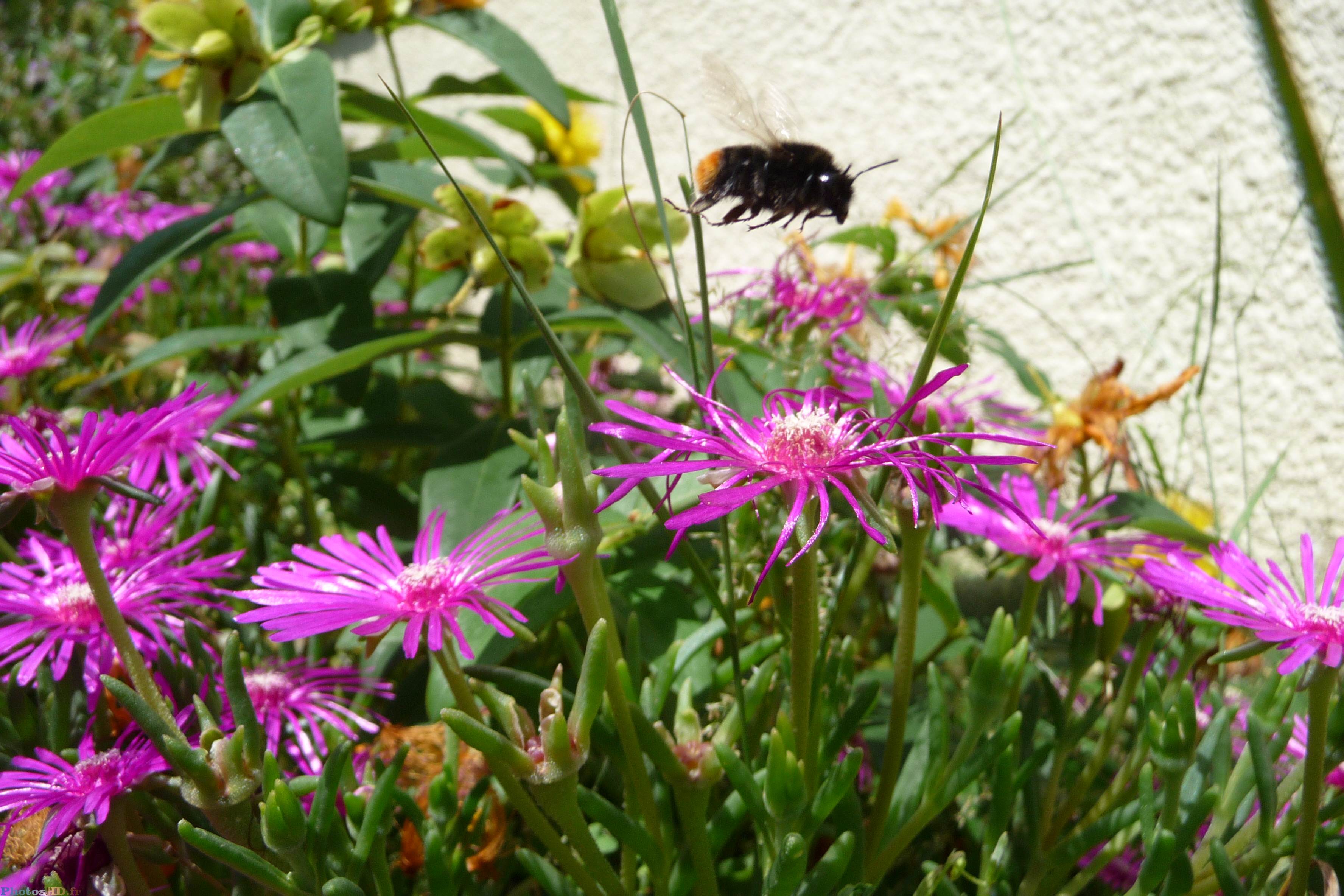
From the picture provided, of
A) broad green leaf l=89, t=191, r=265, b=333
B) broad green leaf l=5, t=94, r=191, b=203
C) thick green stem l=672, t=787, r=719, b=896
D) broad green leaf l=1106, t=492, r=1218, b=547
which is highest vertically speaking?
broad green leaf l=5, t=94, r=191, b=203

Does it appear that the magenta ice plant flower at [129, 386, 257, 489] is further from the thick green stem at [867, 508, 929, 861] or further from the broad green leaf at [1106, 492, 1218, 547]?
the broad green leaf at [1106, 492, 1218, 547]

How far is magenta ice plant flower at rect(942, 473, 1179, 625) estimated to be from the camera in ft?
1.42

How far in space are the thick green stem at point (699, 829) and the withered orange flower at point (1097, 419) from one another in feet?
1.31

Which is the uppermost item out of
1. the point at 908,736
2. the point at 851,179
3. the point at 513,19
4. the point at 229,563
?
the point at 513,19

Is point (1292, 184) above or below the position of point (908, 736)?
above

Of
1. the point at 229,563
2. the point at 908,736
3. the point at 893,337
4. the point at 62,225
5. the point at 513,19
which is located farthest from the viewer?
the point at 513,19

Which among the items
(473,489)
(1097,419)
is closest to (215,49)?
(473,489)

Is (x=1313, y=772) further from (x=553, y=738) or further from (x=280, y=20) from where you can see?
Result: (x=280, y=20)

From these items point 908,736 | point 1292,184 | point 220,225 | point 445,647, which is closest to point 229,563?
point 445,647

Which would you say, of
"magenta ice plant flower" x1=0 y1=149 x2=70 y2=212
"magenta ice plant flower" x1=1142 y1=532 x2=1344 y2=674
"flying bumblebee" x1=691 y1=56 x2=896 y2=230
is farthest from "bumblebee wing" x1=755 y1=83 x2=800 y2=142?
"magenta ice plant flower" x1=0 y1=149 x2=70 y2=212

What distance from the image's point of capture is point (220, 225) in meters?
1.07

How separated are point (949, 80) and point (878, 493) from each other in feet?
2.99

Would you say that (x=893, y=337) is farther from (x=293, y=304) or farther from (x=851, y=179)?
(x=293, y=304)

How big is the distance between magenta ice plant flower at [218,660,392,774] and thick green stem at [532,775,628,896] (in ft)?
0.41
